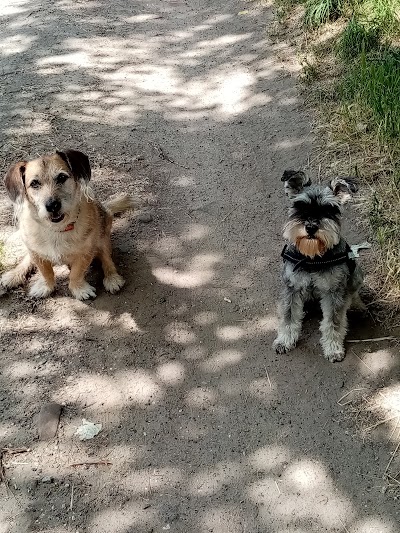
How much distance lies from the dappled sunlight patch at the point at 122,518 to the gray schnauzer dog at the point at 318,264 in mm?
1572

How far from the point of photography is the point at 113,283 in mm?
4711

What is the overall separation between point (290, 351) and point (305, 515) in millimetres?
1280

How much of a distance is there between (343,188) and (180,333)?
1735 millimetres

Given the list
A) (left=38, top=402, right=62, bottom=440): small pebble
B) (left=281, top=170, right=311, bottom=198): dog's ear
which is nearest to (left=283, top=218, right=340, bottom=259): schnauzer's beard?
(left=281, top=170, right=311, bottom=198): dog's ear

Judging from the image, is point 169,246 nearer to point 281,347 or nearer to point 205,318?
point 205,318

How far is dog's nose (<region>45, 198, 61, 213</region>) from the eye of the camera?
4.05 meters

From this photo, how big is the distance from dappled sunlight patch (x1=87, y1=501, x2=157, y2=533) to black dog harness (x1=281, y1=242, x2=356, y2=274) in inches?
74.1

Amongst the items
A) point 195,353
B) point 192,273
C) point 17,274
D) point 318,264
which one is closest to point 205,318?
point 195,353

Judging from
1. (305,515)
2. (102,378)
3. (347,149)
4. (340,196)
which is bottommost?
(305,515)

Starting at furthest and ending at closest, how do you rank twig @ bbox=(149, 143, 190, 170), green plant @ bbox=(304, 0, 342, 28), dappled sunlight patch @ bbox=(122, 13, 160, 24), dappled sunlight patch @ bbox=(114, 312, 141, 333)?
dappled sunlight patch @ bbox=(122, 13, 160, 24) → green plant @ bbox=(304, 0, 342, 28) → twig @ bbox=(149, 143, 190, 170) → dappled sunlight patch @ bbox=(114, 312, 141, 333)

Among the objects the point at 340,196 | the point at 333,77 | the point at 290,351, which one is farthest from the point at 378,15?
the point at 290,351

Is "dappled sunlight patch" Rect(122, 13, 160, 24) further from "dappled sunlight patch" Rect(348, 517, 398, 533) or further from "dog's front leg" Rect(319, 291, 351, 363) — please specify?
"dappled sunlight patch" Rect(348, 517, 398, 533)

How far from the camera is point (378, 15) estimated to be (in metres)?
7.03

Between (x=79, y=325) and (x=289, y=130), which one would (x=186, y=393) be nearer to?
(x=79, y=325)
